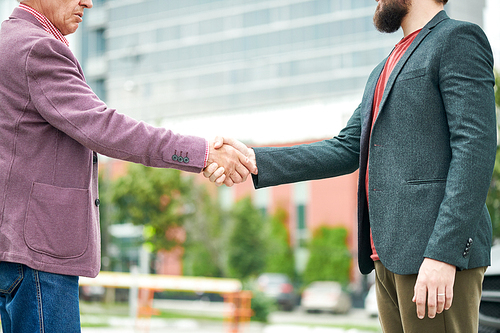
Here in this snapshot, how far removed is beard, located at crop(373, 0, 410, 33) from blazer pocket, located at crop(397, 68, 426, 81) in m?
0.32

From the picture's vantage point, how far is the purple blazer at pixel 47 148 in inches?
66.3

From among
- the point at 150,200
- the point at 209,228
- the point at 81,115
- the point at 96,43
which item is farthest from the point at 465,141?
the point at 96,43

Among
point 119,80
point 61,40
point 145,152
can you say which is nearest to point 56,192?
point 145,152

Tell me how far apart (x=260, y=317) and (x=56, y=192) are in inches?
512

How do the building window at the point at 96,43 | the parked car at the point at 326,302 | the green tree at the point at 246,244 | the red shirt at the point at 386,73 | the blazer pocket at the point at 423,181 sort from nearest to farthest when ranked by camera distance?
the blazer pocket at the point at 423,181 → the red shirt at the point at 386,73 → the green tree at the point at 246,244 → the parked car at the point at 326,302 → the building window at the point at 96,43

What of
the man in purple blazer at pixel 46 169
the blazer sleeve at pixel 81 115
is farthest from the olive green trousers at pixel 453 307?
the man in purple blazer at pixel 46 169

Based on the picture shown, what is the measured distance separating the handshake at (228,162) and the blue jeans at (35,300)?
781 mm

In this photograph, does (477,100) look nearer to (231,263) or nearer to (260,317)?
(260,317)

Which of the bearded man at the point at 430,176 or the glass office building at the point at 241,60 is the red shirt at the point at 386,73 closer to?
the bearded man at the point at 430,176

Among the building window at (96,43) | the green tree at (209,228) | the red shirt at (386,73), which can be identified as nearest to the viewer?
the red shirt at (386,73)

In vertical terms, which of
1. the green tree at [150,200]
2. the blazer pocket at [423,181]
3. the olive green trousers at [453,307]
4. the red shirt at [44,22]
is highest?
the red shirt at [44,22]

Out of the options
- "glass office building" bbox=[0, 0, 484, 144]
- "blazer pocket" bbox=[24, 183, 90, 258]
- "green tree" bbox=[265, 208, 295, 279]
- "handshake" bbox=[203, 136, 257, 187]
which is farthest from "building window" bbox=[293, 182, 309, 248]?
"blazer pocket" bbox=[24, 183, 90, 258]

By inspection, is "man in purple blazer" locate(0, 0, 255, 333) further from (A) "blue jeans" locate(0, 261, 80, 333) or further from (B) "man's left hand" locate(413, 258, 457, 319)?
(B) "man's left hand" locate(413, 258, 457, 319)

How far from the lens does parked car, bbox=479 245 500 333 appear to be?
137 inches
